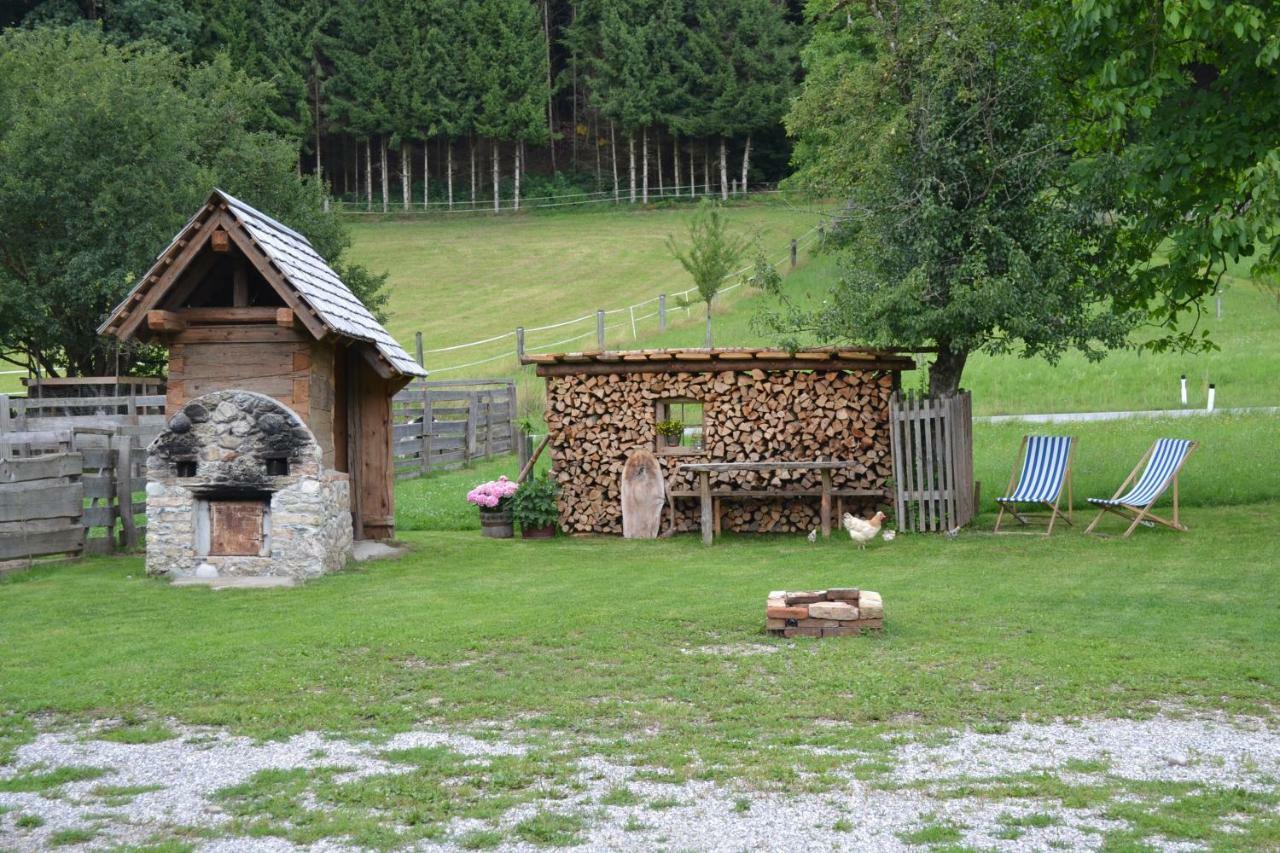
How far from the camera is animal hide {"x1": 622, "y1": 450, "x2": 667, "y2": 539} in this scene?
1600 centimetres

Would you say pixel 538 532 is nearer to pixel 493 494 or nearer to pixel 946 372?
pixel 493 494

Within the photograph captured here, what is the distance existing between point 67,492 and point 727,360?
7716 millimetres

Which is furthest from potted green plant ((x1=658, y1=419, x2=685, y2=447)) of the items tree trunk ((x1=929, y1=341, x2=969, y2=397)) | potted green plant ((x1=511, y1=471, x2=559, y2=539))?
tree trunk ((x1=929, y1=341, x2=969, y2=397))

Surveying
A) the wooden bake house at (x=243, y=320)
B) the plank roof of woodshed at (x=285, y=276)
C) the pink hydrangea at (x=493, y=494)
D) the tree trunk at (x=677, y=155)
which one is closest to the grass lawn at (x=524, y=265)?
the tree trunk at (x=677, y=155)

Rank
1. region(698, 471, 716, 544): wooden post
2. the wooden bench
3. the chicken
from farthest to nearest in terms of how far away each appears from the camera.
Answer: region(698, 471, 716, 544): wooden post → the wooden bench → the chicken

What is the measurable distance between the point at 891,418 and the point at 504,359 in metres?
21.0

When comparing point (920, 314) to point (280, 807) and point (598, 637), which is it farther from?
point (280, 807)

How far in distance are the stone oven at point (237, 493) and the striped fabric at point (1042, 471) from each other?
777cm

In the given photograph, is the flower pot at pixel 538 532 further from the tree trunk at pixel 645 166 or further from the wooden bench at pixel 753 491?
the tree trunk at pixel 645 166

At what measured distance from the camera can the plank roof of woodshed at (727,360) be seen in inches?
613

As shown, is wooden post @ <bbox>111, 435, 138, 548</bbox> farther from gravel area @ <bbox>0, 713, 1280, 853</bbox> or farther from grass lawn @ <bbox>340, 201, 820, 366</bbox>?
grass lawn @ <bbox>340, 201, 820, 366</bbox>

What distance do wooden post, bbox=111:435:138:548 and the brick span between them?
341 inches

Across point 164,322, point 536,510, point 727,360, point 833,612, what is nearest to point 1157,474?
point 727,360

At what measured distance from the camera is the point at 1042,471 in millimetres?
14984
